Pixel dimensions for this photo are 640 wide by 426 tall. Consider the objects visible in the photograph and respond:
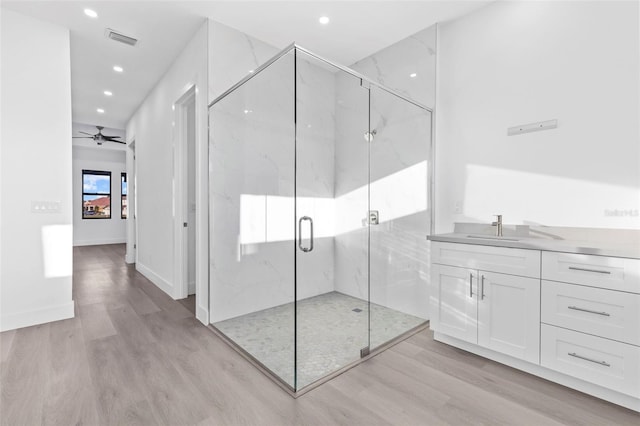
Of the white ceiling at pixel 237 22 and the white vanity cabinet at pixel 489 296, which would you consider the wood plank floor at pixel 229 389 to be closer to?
the white vanity cabinet at pixel 489 296

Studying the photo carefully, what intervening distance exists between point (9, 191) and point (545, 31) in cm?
485

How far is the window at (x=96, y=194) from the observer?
28.1 feet

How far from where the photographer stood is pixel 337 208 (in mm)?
2713

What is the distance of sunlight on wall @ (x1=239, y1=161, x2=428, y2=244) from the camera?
2.34 meters

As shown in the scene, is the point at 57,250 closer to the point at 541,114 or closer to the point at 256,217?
the point at 256,217

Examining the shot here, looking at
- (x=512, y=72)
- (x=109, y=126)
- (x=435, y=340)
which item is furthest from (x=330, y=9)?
(x=109, y=126)

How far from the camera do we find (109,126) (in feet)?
23.4

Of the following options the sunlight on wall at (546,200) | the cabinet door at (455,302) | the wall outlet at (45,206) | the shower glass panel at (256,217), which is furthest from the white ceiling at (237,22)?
the cabinet door at (455,302)

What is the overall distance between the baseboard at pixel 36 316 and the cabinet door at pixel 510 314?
388cm

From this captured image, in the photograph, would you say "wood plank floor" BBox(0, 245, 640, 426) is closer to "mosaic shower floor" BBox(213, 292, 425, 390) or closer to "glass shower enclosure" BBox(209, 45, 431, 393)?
"mosaic shower floor" BBox(213, 292, 425, 390)

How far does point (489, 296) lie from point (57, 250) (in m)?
4.03

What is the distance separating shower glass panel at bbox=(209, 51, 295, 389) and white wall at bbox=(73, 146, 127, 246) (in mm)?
7795

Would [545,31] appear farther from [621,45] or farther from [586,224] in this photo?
[586,224]

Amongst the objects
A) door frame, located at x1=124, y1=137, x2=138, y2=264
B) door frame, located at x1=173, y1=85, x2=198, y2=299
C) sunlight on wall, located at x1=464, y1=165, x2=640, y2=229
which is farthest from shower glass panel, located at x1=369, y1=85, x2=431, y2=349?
door frame, located at x1=124, y1=137, x2=138, y2=264
